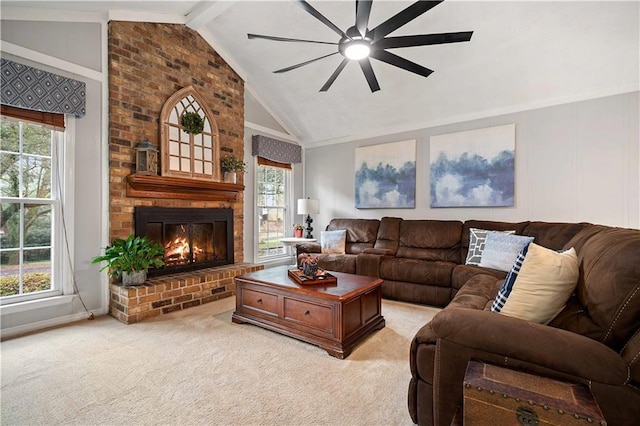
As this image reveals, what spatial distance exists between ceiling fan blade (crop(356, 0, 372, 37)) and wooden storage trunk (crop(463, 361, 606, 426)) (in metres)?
2.19

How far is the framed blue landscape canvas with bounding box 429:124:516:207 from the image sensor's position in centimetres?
398

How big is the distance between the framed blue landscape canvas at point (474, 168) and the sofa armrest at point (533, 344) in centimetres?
325

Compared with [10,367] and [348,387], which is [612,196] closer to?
[348,387]

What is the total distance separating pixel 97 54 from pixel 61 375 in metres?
3.04

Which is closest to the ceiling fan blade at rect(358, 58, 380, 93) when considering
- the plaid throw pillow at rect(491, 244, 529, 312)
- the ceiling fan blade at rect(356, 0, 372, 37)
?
the ceiling fan blade at rect(356, 0, 372, 37)

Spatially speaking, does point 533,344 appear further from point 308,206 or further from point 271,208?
point 271,208

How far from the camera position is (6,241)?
8.79ft

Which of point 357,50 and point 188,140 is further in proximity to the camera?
point 188,140

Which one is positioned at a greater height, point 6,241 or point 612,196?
point 612,196

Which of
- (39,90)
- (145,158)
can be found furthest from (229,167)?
(39,90)

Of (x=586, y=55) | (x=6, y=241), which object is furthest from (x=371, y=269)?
(x=6, y=241)

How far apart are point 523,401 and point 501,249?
2583 mm

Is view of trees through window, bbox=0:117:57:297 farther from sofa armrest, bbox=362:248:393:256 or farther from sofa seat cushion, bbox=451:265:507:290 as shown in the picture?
sofa seat cushion, bbox=451:265:507:290

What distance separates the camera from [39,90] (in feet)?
8.83
